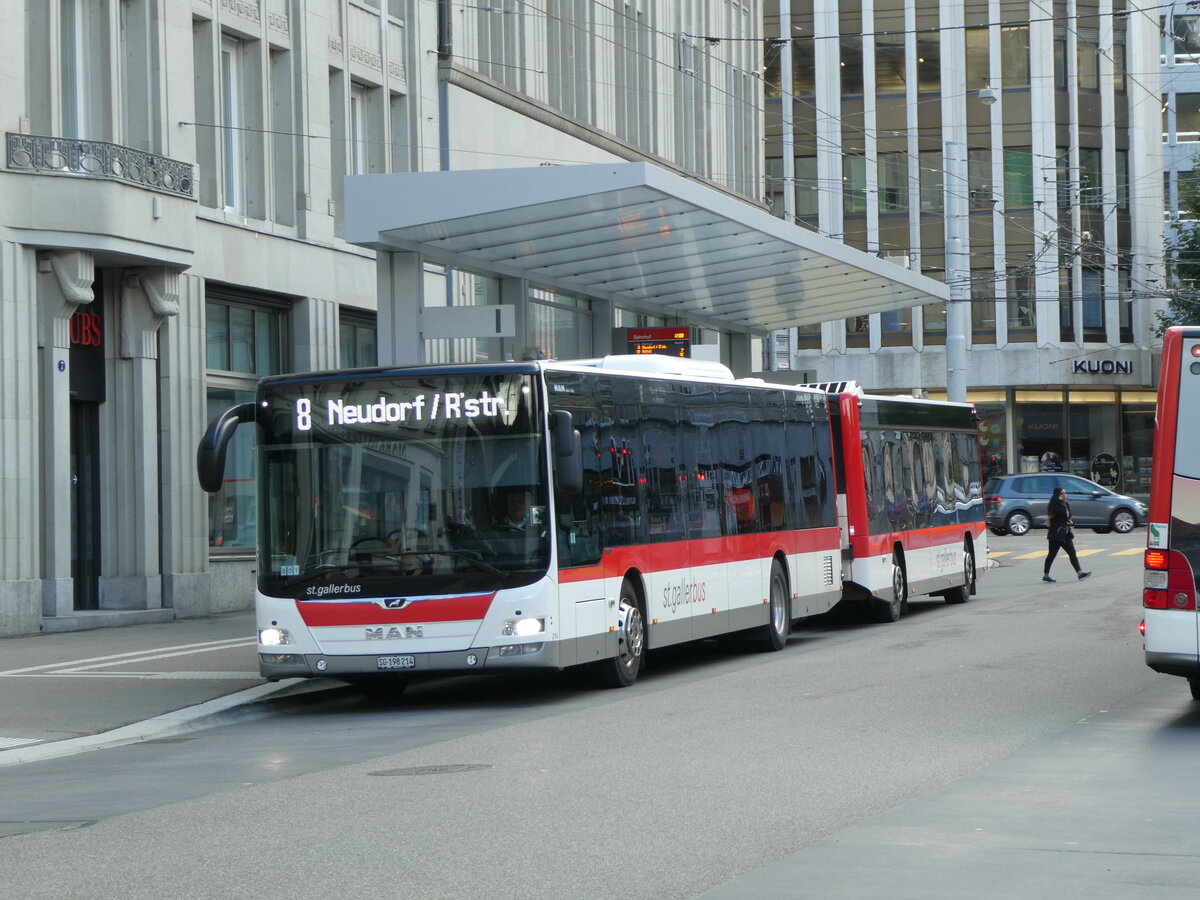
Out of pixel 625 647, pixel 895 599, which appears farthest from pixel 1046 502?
pixel 625 647

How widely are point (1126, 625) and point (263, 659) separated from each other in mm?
10290

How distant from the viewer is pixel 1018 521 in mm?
48562

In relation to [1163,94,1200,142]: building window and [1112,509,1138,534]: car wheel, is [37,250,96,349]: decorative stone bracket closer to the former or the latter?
[1112,509,1138,534]: car wheel

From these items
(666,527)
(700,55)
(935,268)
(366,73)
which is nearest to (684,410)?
(666,527)

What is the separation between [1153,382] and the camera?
204 ft

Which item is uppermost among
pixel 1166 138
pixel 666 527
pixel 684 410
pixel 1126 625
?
pixel 1166 138

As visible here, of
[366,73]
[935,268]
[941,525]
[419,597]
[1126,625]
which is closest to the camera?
[419,597]

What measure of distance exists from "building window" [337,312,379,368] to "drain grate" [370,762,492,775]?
1895 centimetres

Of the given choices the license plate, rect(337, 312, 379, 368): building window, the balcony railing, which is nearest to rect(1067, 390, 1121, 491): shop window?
rect(337, 312, 379, 368): building window

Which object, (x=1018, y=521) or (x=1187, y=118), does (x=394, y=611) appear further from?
(x=1187, y=118)

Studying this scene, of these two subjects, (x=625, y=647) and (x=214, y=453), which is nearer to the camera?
(x=214, y=453)

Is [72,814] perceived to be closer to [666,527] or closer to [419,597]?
[419,597]

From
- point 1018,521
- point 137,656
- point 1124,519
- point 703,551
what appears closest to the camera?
point 703,551

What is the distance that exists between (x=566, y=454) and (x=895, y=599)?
9.64 m
